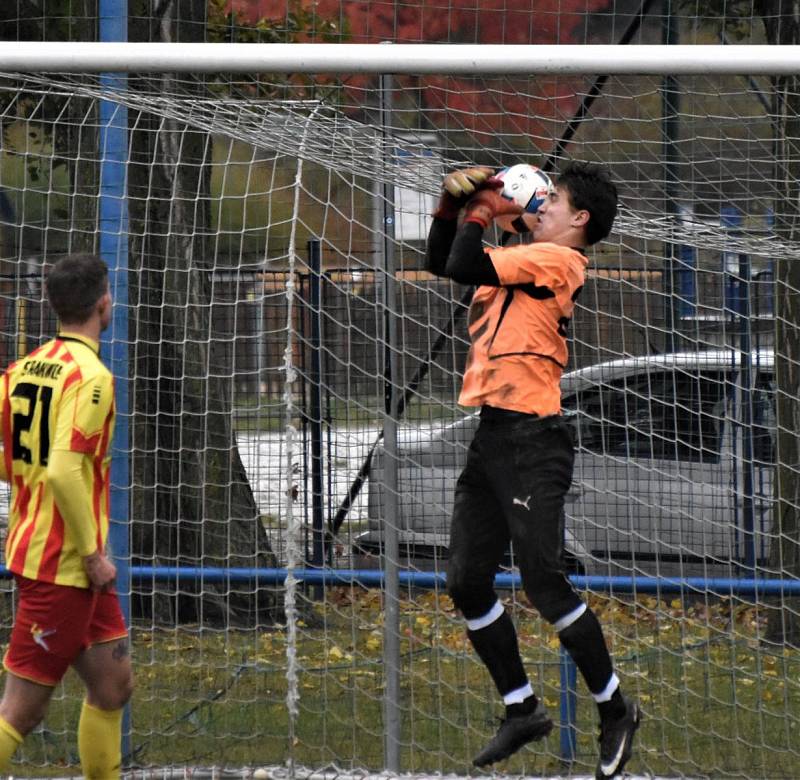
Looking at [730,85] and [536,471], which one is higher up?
[730,85]

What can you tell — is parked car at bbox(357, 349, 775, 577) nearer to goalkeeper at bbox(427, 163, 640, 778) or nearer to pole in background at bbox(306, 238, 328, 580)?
pole in background at bbox(306, 238, 328, 580)

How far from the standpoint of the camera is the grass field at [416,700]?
18.9 ft

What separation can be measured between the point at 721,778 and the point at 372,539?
2.06 meters

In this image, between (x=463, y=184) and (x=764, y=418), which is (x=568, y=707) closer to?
(x=463, y=184)

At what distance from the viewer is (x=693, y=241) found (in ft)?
18.3

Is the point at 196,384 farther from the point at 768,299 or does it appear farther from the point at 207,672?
the point at 768,299

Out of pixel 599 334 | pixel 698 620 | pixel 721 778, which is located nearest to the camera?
pixel 721 778

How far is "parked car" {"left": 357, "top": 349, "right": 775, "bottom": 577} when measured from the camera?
6.49m

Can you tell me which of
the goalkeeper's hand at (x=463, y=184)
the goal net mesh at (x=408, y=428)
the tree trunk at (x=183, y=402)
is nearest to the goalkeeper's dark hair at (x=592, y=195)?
the goalkeeper's hand at (x=463, y=184)

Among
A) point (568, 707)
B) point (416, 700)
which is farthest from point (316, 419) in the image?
point (568, 707)

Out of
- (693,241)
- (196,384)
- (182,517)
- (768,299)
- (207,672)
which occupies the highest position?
(693,241)

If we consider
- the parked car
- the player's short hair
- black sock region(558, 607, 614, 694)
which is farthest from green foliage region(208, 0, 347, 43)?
black sock region(558, 607, 614, 694)

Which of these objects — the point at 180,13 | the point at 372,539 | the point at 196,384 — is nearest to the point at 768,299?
the point at 372,539

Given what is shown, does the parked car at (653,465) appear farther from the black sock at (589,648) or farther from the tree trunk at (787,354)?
the black sock at (589,648)
